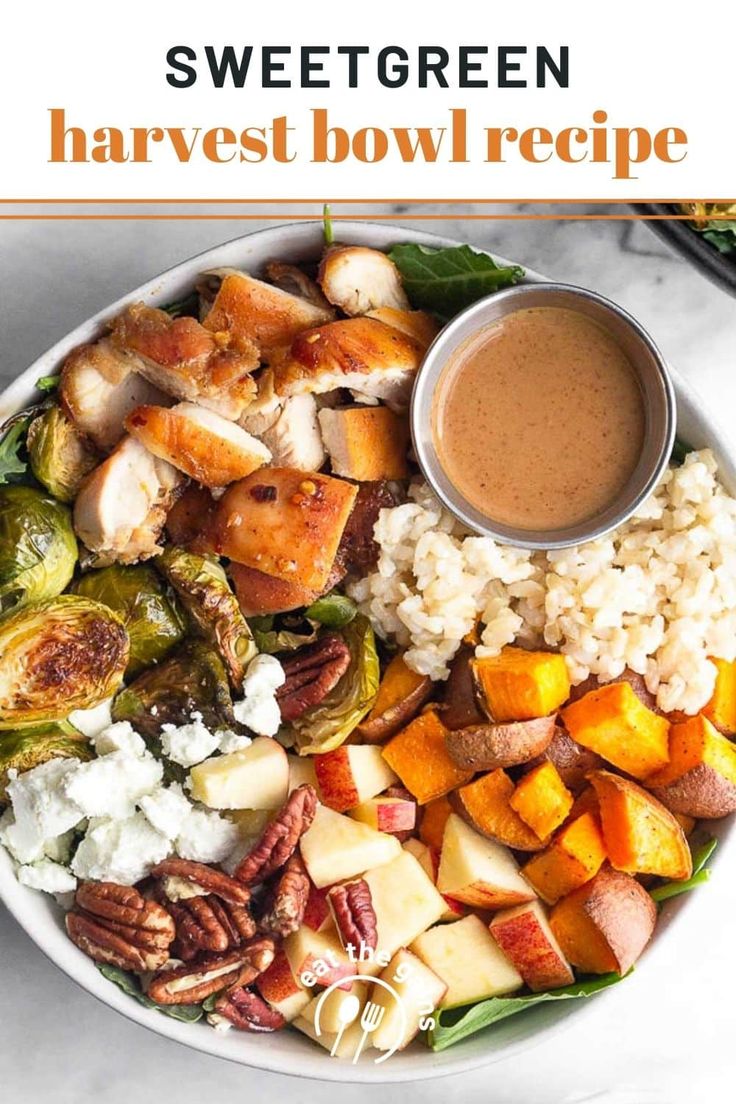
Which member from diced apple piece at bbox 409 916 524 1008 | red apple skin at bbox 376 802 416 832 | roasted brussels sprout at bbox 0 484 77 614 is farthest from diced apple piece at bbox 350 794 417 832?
roasted brussels sprout at bbox 0 484 77 614

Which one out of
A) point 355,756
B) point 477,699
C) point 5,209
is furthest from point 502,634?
point 5,209

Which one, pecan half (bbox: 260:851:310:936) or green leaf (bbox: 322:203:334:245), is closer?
pecan half (bbox: 260:851:310:936)

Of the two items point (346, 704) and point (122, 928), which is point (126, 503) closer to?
point (346, 704)

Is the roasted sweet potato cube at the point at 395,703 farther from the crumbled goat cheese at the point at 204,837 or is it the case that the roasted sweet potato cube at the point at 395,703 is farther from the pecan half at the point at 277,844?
the crumbled goat cheese at the point at 204,837

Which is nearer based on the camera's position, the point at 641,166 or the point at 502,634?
the point at 502,634

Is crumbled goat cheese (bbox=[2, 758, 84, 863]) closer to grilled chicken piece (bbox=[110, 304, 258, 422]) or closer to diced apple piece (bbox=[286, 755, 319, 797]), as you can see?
diced apple piece (bbox=[286, 755, 319, 797])

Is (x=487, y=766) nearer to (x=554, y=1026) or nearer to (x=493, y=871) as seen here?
(x=493, y=871)

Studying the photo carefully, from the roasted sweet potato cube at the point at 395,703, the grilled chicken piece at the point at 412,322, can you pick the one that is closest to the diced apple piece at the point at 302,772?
the roasted sweet potato cube at the point at 395,703
